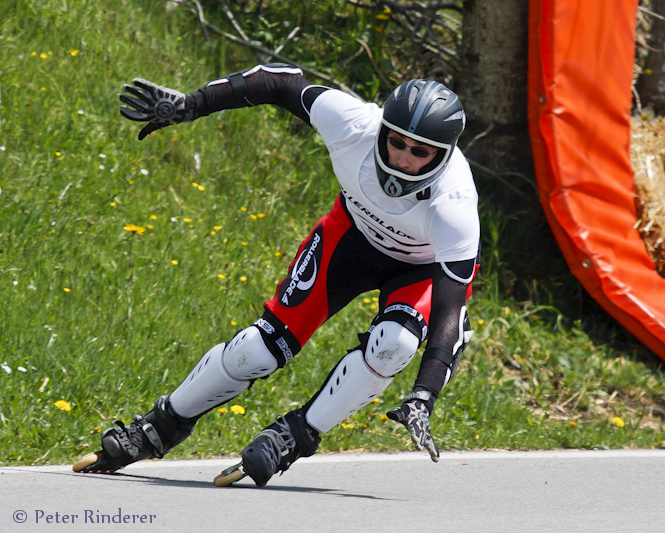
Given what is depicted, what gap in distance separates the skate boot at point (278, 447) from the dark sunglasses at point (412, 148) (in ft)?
4.09

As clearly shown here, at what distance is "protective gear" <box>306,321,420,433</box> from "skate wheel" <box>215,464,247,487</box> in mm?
374

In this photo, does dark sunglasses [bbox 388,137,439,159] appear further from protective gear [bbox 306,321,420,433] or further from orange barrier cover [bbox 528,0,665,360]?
orange barrier cover [bbox 528,0,665,360]

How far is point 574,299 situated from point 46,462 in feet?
14.5

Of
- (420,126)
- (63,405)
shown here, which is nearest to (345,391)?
(420,126)

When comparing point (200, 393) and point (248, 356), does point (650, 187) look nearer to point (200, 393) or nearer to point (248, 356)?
point (248, 356)

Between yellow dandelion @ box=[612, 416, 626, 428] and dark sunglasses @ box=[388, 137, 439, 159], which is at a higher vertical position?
dark sunglasses @ box=[388, 137, 439, 159]

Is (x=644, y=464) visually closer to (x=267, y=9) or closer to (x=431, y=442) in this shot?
(x=431, y=442)

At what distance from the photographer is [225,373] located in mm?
3691

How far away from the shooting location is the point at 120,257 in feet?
18.6

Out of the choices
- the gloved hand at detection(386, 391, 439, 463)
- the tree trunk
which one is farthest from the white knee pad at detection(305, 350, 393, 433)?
the tree trunk

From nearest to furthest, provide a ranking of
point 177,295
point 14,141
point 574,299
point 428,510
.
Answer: point 428,510 → point 177,295 → point 14,141 → point 574,299

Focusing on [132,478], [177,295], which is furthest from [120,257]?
[132,478]

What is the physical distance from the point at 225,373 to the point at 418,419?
104 centimetres

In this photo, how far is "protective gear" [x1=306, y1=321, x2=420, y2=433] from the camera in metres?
3.46
